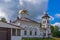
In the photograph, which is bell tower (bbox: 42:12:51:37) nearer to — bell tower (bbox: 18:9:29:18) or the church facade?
the church facade

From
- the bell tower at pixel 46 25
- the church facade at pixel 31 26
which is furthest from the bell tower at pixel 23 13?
the bell tower at pixel 46 25

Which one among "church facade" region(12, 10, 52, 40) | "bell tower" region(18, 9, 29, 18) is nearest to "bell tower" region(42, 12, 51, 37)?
"church facade" region(12, 10, 52, 40)

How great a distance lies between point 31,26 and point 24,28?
343cm

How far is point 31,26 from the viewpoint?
170 ft

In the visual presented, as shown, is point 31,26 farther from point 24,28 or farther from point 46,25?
point 46,25

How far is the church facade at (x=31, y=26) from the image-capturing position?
160 ft

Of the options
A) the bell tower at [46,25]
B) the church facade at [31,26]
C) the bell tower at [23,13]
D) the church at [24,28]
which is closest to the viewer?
the church at [24,28]

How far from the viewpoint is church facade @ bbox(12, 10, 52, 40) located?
1922 inches

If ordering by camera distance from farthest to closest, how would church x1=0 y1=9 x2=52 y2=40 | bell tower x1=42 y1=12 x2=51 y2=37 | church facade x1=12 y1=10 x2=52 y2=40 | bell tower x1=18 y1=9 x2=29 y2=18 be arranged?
bell tower x1=42 y1=12 x2=51 y2=37, bell tower x1=18 y1=9 x2=29 y2=18, church facade x1=12 y1=10 x2=52 y2=40, church x1=0 y1=9 x2=52 y2=40

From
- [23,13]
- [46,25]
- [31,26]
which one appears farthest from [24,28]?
[46,25]

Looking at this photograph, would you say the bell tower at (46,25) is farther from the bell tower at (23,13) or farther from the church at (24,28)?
the bell tower at (23,13)

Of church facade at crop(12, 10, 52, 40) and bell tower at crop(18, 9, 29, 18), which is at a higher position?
bell tower at crop(18, 9, 29, 18)

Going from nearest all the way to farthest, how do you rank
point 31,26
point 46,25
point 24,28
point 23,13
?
point 24,28 → point 31,26 → point 23,13 → point 46,25

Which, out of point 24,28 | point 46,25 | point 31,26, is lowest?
point 24,28
